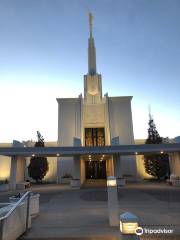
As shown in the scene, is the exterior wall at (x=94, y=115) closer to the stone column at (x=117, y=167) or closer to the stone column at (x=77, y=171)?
the stone column at (x=77, y=171)

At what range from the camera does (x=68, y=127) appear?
29.0 m

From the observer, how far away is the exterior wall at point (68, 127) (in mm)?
27625

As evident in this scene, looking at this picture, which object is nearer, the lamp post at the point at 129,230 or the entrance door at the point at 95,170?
the lamp post at the point at 129,230

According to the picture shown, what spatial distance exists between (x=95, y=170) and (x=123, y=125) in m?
7.91

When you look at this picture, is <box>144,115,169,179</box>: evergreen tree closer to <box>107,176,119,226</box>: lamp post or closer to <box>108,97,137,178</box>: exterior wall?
<box>108,97,137,178</box>: exterior wall

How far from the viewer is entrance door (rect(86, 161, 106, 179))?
28.4 metres

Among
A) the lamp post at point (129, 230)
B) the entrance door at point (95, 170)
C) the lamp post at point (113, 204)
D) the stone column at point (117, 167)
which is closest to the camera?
the lamp post at point (129, 230)

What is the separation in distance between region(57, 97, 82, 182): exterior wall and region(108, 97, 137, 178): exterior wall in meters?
4.78

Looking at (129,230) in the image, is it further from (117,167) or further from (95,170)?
(95,170)

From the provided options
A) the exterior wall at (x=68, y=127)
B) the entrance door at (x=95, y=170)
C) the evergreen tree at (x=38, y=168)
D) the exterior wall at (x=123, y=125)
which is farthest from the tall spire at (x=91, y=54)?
the evergreen tree at (x=38, y=168)

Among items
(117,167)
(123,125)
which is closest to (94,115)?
(123,125)

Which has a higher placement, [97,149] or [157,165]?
[97,149]

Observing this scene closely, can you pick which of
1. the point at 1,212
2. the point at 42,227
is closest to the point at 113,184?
the point at 42,227

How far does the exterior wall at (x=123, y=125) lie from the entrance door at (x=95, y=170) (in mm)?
3038
